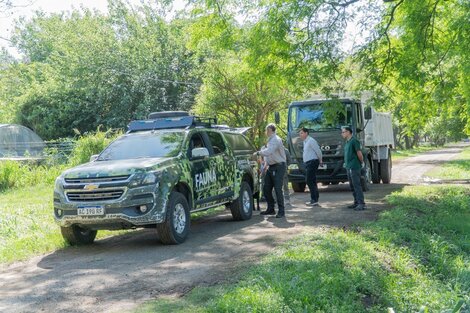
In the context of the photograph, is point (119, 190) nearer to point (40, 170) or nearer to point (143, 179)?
point (143, 179)

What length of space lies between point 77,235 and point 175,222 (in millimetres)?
1727

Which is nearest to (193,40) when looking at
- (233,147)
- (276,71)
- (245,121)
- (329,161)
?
(276,71)

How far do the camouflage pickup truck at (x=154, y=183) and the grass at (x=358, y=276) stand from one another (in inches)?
80.2

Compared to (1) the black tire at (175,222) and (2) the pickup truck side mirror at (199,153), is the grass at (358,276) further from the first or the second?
(2) the pickup truck side mirror at (199,153)

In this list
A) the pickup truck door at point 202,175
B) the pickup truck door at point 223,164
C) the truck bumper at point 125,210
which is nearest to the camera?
the truck bumper at point 125,210

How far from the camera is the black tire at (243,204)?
1205 centimetres

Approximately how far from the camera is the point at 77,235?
9.83m

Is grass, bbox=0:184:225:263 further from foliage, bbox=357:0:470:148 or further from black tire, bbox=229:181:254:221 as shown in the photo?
foliage, bbox=357:0:470:148

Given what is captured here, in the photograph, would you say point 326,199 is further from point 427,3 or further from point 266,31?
point 427,3

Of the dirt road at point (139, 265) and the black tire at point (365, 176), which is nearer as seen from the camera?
the dirt road at point (139, 265)

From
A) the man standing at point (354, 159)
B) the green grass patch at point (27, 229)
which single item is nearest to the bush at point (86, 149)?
the green grass patch at point (27, 229)

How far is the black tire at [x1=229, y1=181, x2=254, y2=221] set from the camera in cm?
1205

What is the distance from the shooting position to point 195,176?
33.7 feet

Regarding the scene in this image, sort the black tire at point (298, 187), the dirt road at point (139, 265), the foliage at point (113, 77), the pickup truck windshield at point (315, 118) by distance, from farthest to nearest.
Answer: the foliage at point (113, 77) → the black tire at point (298, 187) → the pickup truck windshield at point (315, 118) → the dirt road at point (139, 265)
